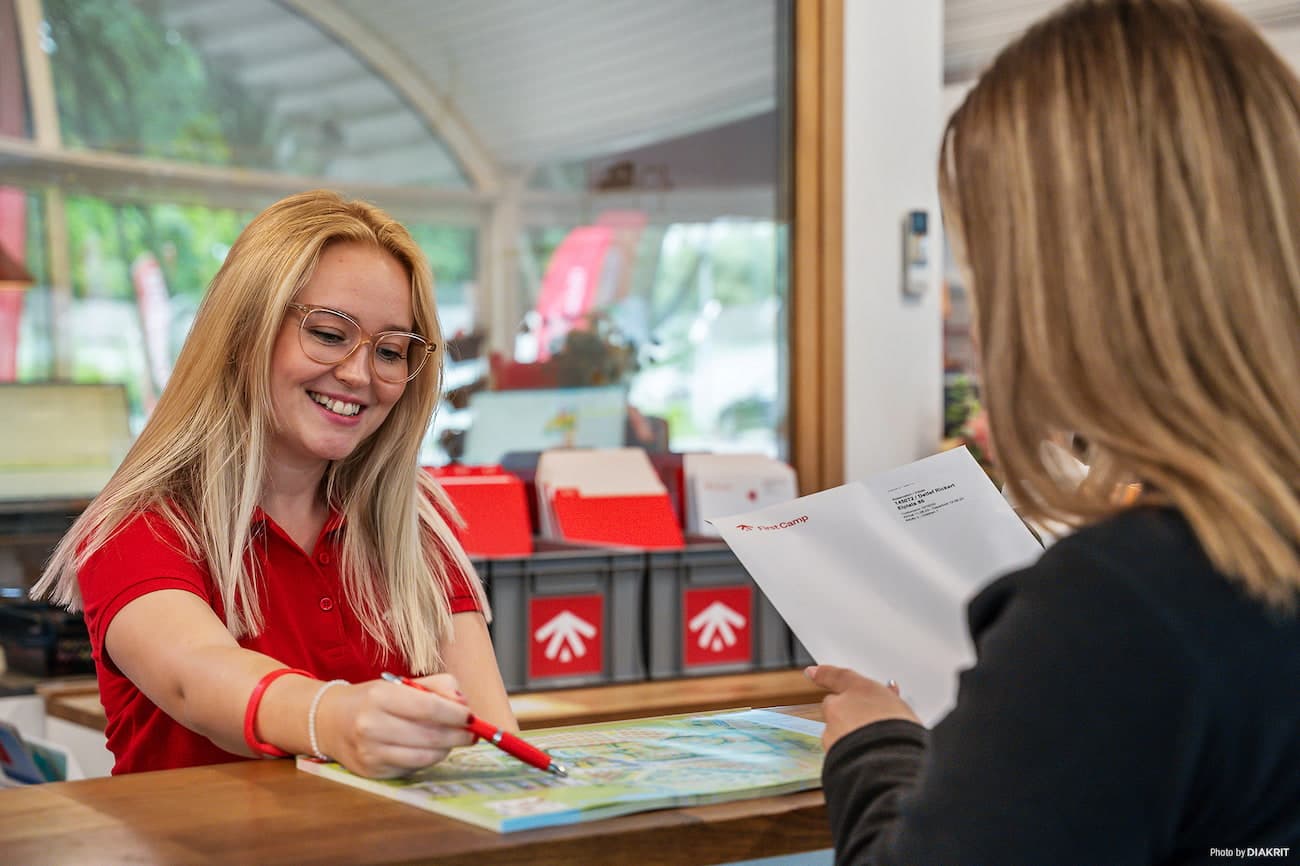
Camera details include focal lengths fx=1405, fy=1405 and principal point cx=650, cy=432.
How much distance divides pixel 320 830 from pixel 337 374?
83 cm

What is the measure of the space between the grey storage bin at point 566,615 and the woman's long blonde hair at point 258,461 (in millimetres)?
1194

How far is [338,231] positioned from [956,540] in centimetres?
90

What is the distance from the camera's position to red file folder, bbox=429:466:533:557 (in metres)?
3.12

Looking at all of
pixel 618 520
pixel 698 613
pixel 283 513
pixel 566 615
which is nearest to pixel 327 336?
pixel 283 513

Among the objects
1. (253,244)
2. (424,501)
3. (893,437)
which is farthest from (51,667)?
(893,437)

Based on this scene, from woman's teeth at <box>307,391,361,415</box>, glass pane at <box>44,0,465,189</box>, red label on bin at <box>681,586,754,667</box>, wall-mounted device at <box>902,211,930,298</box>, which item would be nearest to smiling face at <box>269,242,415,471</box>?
woman's teeth at <box>307,391,361,415</box>

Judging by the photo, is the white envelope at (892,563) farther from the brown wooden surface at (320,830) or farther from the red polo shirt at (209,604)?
the red polo shirt at (209,604)

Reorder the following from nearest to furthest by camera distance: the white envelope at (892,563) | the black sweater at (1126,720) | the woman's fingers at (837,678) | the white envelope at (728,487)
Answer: the black sweater at (1126,720)
the woman's fingers at (837,678)
the white envelope at (892,563)
the white envelope at (728,487)

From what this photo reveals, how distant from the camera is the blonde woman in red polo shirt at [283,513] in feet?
5.12

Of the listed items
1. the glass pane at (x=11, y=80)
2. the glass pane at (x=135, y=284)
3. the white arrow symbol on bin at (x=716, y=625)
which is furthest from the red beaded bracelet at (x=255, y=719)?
the glass pane at (x=11, y=80)

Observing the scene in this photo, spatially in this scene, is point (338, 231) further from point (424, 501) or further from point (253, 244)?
point (424, 501)

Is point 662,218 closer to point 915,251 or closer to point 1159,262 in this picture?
point 915,251

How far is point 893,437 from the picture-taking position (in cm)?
383

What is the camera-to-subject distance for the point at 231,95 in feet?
11.6
